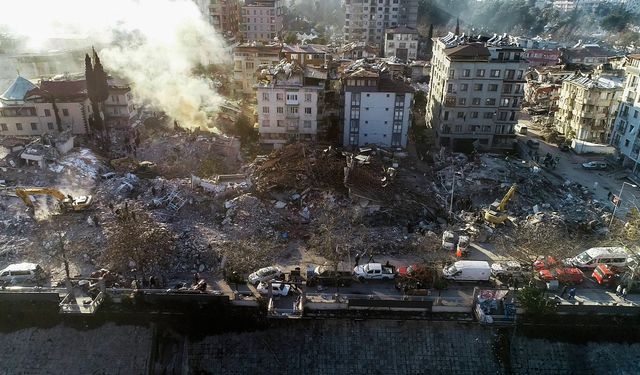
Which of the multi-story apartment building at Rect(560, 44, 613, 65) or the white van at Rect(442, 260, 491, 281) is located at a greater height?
the multi-story apartment building at Rect(560, 44, 613, 65)

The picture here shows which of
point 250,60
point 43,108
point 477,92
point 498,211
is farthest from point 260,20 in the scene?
point 498,211

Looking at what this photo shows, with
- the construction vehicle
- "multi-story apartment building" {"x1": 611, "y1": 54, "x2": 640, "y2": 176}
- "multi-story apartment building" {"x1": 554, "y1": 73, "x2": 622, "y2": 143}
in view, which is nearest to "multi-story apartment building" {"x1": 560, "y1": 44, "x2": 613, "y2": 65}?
"multi-story apartment building" {"x1": 554, "y1": 73, "x2": 622, "y2": 143}

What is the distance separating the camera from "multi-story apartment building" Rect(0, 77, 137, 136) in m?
45.1

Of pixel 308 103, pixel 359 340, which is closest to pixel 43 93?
pixel 308 103

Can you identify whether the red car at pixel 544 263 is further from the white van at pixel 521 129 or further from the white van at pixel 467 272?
the white van at pixel 521 129

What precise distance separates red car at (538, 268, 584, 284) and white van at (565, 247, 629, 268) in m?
1.74

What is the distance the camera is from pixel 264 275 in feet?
91.8

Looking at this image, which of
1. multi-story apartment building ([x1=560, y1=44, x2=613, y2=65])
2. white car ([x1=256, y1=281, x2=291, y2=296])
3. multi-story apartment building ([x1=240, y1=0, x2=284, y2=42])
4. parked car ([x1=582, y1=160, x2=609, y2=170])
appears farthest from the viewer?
multi-story apartment building ([x1=240, y1=0, x2=284, y2=42])

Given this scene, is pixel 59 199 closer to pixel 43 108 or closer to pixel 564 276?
pixel 43 108

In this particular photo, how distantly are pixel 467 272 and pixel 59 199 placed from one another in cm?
2941

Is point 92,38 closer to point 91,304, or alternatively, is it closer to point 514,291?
point 91,304

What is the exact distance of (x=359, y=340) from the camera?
25953 millimetres

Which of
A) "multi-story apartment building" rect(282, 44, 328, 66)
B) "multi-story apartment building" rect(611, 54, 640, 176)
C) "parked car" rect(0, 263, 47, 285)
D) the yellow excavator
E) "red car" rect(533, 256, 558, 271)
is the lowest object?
"parked car" rect(0, 263, 47, 285)

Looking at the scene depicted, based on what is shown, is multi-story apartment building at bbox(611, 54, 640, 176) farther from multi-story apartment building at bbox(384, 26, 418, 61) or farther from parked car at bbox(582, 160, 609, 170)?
multi-story apartment building at bbox(384, 26, 418, 61)
